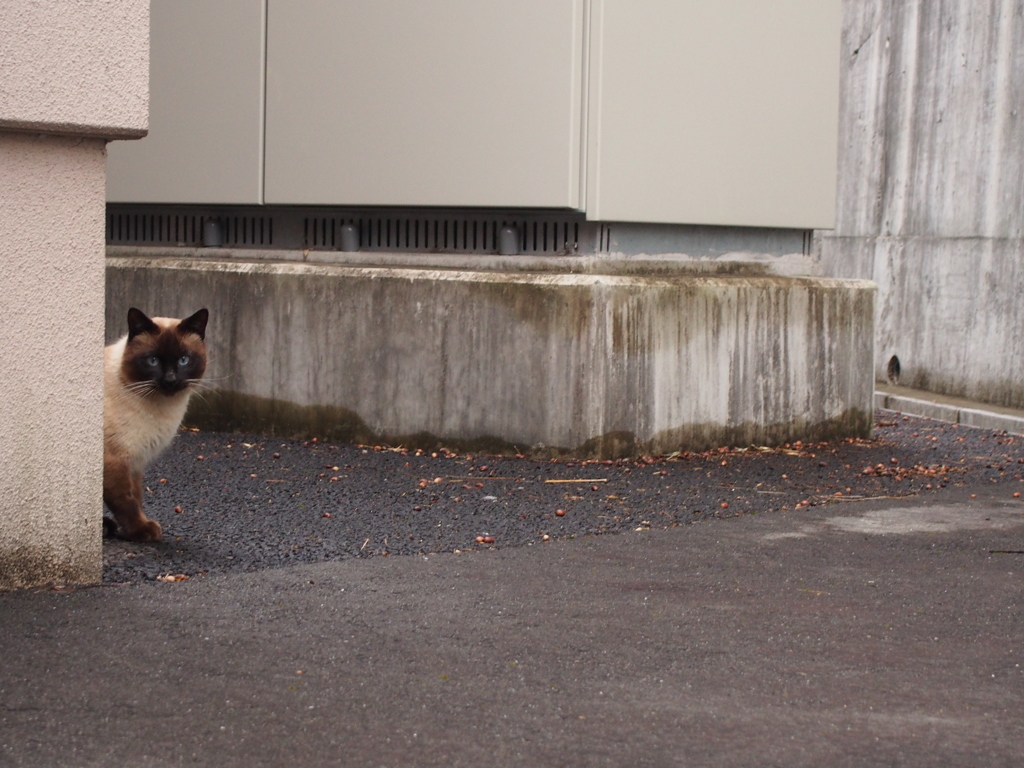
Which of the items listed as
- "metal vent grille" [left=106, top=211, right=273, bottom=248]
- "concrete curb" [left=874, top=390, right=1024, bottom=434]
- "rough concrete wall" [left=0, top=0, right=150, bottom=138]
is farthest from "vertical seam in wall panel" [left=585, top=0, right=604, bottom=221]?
"concrete curb" [left=874, top=390, right=1024, bottom=434]

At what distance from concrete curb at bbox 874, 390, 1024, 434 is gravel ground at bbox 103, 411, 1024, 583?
1.09 m

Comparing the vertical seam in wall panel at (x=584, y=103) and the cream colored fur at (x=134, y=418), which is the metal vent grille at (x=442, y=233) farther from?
the cream colored fur at (x=134, y=418)

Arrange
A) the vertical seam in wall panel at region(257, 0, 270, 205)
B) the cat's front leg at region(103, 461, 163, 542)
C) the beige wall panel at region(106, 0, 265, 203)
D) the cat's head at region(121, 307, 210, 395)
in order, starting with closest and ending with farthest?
the cat's front leg at region(103, 461, 163, 542) < the cat's head at region(121, 307, 210, 395) < the vertical seam in wall panel at region(257, 0, 270, 205) < the beige wall panel at region(106, 0, 265, 203)

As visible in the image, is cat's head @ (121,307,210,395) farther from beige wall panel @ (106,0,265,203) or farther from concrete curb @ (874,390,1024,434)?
concrete curb @ (874,390,1024,434)

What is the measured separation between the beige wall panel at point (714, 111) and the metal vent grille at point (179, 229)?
8.32ft

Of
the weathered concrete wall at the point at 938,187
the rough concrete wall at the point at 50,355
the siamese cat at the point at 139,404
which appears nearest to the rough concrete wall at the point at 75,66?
the rough concrete wall at the point at 50,355

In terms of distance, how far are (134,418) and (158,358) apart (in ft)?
0.89

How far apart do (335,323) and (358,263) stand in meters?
0.44

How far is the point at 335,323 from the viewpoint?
7.97 m

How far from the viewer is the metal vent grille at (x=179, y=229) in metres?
8.72

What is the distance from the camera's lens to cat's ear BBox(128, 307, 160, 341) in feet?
17.4

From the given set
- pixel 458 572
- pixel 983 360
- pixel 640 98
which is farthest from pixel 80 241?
pixel 983 360

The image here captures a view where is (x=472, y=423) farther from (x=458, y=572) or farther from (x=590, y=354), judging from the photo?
(x=458, y=572)

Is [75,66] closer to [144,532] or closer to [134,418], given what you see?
[134,418]
